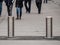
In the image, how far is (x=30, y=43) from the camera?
11.9 meters

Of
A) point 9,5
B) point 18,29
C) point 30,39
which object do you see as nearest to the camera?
point 30,39

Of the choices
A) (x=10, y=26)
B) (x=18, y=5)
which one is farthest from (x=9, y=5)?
(x=10, y=26)

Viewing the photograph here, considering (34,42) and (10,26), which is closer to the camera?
(34,42)

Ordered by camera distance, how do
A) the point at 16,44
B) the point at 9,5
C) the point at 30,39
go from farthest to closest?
the point at 9,5
the point at 30,39
the point at 16,44

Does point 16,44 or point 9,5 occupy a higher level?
point 9,5

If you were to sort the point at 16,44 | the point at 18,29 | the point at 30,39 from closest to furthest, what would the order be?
the point at 16,44 → the point at 30,39 → the point at 18,29

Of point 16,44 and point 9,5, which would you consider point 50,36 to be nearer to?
point 16,44

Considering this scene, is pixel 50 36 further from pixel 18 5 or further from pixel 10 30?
pixel 18 5

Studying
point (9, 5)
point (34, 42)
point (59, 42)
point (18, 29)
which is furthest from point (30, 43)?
point (9, 5)

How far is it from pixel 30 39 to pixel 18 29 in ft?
12.9

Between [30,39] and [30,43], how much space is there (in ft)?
2.71

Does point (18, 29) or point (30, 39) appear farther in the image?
point (18, 29)

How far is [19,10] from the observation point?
21.8 metres

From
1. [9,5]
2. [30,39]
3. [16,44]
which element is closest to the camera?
[16,44]
